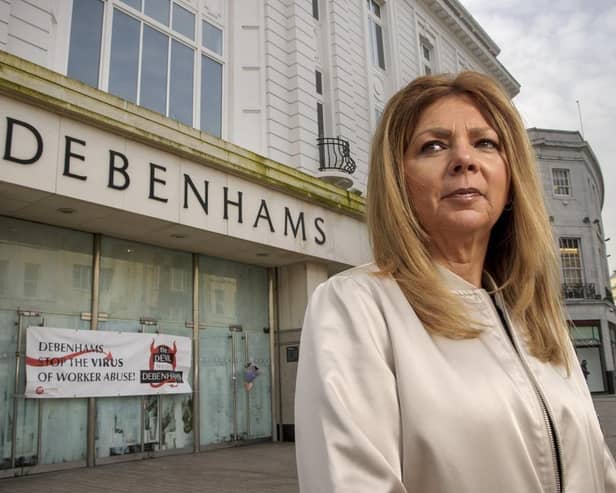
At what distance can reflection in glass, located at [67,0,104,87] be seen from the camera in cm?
881

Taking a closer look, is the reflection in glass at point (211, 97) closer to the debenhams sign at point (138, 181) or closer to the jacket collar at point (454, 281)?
the debenhams sign at point (138, 181)

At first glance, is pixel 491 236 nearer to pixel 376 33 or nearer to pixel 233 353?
pixel 233 353

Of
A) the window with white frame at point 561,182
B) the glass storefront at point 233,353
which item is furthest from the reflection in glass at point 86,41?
the window with white frame at point 561,182

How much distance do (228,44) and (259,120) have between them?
1.78m

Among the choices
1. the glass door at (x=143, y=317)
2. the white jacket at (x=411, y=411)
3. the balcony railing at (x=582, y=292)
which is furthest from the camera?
the balcony railing at (x=582, y=292)

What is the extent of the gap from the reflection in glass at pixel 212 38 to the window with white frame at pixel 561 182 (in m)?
24.3

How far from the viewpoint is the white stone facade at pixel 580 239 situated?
92.3 ft

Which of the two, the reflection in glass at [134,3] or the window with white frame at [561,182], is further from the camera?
the window with white frame at [561,182]

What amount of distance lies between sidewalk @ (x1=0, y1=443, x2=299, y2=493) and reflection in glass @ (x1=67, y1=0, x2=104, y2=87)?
19.5ft

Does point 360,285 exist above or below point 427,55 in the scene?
below

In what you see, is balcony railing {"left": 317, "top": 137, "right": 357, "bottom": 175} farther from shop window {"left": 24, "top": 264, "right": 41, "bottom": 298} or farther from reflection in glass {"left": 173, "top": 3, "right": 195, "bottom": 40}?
shop window {"left": 24, "top": 264, "right": 41, "bottom": 298}

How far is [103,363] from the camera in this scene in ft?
28.9

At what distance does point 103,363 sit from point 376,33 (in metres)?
12.4

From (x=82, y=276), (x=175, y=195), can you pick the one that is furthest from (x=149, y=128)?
(x=82, y=276)
